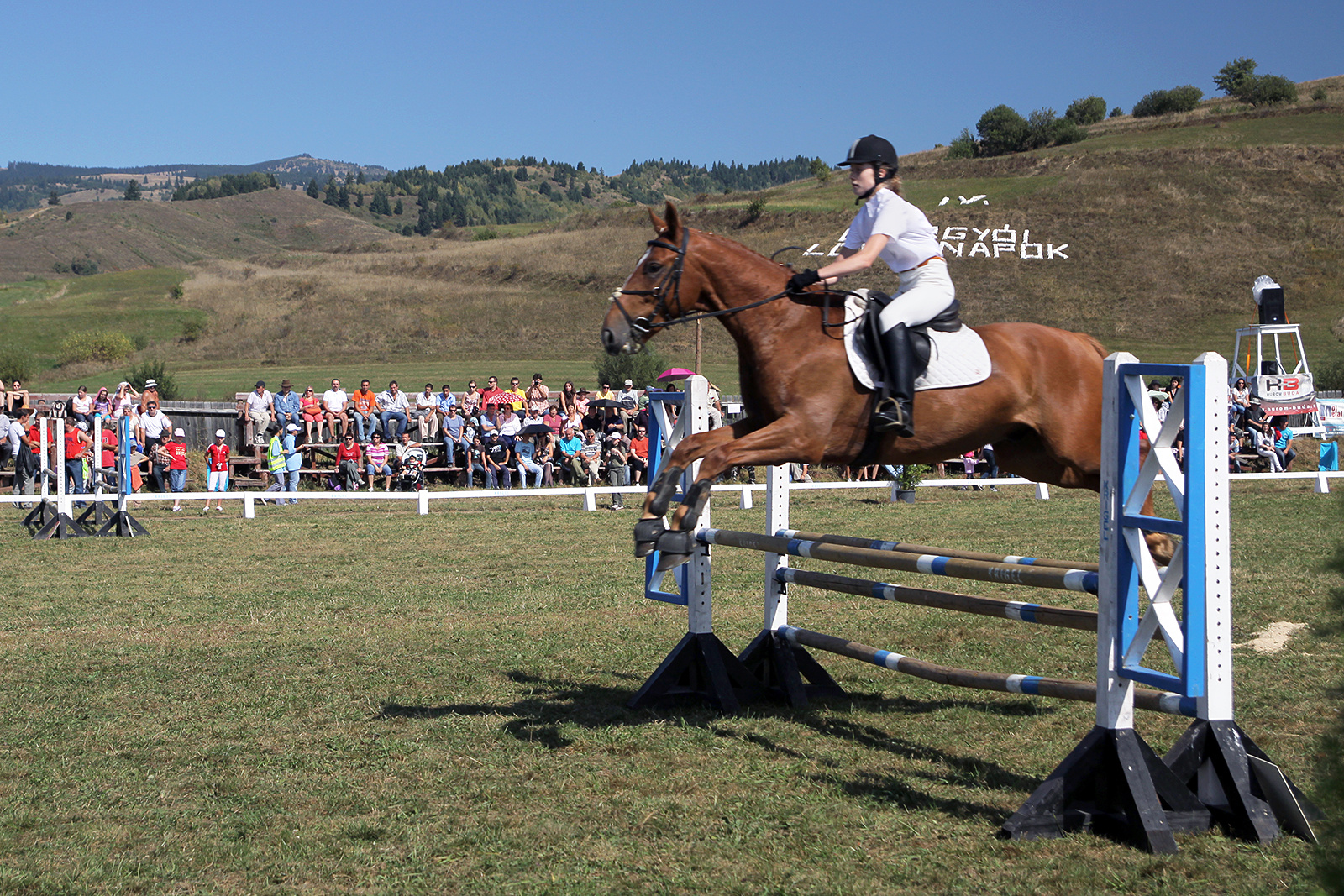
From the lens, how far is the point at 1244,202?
58969mm

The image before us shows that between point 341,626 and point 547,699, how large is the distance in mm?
2889

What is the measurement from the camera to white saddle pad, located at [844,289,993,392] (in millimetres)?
5156

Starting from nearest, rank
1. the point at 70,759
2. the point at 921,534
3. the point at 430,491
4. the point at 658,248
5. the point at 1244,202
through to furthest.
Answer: the point at 70,759, the point at 658,248, the point at 921,534, the point at 430,491, the point at 1244,202

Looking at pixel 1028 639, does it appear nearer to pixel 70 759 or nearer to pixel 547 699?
pixel 547 699

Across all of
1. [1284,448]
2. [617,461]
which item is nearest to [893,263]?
[617,461]

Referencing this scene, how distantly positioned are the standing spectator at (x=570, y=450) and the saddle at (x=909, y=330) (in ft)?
49.5

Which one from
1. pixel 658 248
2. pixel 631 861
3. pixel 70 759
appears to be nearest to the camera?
pixel 631 861

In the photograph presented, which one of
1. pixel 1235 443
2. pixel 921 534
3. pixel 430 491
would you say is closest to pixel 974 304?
pixel 1235 443

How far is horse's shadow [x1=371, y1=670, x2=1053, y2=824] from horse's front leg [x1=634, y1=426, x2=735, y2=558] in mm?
1109

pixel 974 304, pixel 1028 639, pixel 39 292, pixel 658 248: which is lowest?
pixel 1028 639

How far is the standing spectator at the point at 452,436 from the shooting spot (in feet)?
66.3

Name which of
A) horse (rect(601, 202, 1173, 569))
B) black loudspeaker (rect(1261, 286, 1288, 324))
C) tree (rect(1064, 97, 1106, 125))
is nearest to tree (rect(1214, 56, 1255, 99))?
tree (rect(1064, 97, 1106, 125))

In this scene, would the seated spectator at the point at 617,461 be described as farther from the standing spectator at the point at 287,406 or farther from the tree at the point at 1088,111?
the tree at the point at 1088,111

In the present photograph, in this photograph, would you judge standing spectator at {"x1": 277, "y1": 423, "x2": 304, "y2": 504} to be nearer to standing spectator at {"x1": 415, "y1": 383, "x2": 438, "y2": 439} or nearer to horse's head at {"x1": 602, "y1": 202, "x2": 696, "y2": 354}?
standing spectator at {"x1": 415, "y1": 383, "x2": 438, "y2": 439}
